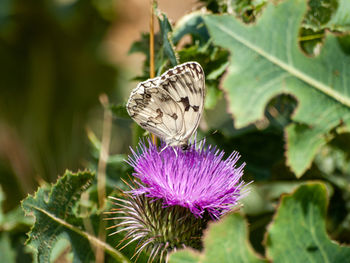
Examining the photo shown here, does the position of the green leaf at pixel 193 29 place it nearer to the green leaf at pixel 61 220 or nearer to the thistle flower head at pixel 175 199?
the thistle flower head at pixel 175 199

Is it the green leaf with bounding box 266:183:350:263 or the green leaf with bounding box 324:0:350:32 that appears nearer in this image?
the green leaf with bounding box 266:183:350:263

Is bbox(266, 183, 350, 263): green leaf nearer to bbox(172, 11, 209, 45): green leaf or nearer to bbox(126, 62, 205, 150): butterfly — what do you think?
bbox(126, 62, 205, 150): butterfly

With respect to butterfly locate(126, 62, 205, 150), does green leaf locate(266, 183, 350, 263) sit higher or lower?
lower

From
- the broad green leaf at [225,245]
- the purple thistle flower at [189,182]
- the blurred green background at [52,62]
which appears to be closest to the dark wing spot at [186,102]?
the purple thistle flower at [189,182]

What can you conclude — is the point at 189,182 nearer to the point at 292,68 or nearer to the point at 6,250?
the point at 292,68

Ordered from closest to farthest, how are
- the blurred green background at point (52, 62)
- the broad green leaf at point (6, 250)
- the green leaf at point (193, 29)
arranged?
the green leaf at point (193, 29) → the broad green leaf at point (6, 250) → the blurred green background at point (52, 62)

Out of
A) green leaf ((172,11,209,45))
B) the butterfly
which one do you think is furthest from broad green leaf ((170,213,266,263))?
green leaf ((172,11,209,45))
